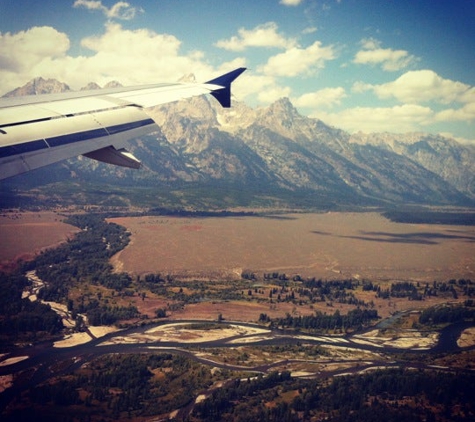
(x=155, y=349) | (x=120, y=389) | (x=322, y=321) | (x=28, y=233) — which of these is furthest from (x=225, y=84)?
(x=28, y=233)

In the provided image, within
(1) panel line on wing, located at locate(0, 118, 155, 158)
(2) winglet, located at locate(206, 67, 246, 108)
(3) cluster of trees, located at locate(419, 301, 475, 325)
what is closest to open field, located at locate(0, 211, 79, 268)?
→ (3) cluster of trees, located at locate(419, 301, 475, 325)

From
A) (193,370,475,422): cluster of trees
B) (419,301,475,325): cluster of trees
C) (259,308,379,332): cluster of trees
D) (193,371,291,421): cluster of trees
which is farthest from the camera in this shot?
(419,301,475,325): cluster of trees

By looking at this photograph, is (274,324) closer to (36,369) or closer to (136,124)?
(36,369)

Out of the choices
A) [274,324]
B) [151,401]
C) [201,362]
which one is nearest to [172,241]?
[274,324]

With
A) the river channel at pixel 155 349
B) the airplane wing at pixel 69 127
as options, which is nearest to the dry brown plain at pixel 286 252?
the river channel at pixel 155 349

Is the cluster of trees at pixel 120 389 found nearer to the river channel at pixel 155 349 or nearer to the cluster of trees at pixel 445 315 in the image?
the river channel at pixel 155 349

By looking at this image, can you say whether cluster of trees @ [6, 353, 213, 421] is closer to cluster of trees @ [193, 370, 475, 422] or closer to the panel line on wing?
cluster of trees @ [193, 370, 475, 422]

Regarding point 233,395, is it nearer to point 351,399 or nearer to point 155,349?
point 351,399
